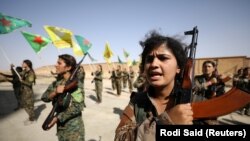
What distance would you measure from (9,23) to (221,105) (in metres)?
7.79

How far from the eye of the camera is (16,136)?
6312 millimetres

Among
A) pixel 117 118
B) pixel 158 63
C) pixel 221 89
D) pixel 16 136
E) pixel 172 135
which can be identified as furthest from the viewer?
pixel 117 118

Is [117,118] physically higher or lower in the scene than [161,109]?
lower

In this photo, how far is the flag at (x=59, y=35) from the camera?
320 inches

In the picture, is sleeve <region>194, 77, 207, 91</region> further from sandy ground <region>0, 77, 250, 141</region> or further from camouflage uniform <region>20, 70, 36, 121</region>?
camouflage uniform <region>20, 70, 36, 121</region>

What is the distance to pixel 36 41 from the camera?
27.7 ft

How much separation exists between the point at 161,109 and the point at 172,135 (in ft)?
1.43

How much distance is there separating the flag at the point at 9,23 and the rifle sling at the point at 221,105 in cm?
763

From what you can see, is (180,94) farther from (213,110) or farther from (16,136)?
(16,136)

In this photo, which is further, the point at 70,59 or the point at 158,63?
the point at 70,59

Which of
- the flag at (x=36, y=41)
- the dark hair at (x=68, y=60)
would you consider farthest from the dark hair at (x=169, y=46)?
the flag at (x=36, y=41)

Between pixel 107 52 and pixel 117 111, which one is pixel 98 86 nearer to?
pixel 117 111

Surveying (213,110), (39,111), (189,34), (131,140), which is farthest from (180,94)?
(39,111)

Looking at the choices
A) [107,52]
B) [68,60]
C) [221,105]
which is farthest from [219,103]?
[107,52]
